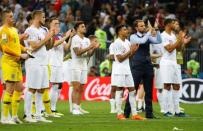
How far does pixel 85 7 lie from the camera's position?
110 ft

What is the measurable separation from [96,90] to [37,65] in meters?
11.7

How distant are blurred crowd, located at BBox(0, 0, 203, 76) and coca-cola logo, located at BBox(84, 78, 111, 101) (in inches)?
100

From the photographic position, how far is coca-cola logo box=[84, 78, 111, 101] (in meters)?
29.2

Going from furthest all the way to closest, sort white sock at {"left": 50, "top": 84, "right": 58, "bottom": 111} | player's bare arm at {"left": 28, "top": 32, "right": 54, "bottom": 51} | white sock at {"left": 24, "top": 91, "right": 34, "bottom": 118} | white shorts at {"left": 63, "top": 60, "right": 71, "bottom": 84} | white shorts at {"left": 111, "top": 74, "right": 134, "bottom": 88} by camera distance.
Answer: white shorts at {"left": 63, "top": 60, "right": 71, "bottom": 84} < white sock at {"left": 50, "top": 84, "right": 58, "bottom": 111} < white shorts at {"left": 111, "top": 74, "right": 134, "bottom": 88} < white sock at {"left": 24, "top": 91, "right": 34, "bottom": 118} < player's bare arm at {"left": 28, "top": 32, "right": 54, "bottom": 51}

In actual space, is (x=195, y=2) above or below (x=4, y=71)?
above

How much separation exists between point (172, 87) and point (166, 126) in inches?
176

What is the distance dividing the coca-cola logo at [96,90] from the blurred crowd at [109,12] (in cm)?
254

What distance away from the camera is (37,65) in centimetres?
1778

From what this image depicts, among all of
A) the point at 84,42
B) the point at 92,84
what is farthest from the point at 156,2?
the point at 84,42

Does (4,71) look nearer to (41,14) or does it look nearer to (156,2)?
(41,14)

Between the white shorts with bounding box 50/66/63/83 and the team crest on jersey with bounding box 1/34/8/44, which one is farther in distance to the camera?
the white shorts with bounding box 50/66/63/83

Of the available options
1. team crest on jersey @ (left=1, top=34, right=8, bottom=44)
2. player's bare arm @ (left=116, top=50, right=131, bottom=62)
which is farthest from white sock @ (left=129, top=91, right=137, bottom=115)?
team crest on jersey @ (left=1, top=34, right=8, bottom=44)

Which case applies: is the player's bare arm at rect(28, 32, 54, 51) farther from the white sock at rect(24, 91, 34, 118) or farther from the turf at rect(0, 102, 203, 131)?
the turf at rect(0, 102, 203, 131)

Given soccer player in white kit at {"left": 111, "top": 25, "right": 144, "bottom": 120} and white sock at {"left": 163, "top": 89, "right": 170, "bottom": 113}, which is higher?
soccer player in white kit at {"left": 111, "top": 25, "right": 144, "bottom": 120}
